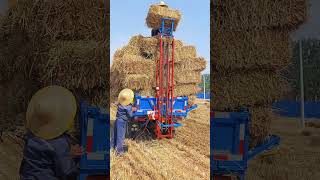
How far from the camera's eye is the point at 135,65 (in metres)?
11.1

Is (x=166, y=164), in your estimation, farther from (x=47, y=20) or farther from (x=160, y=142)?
(x=47, y=20)

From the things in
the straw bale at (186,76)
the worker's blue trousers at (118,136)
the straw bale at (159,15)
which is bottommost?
the worker's blue trousers at (118,136)

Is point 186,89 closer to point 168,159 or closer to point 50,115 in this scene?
point 168,159

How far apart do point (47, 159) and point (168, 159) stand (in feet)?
15.8

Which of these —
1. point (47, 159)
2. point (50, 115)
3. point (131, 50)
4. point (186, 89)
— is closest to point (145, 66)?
point (131, 50)

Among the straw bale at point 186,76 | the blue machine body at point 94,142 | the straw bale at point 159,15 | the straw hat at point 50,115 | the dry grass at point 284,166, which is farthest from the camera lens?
the straw bale at point 186,76

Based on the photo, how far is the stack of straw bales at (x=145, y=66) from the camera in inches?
426

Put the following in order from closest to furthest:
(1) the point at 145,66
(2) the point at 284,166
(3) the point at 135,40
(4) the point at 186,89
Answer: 1. (2) the point at 284,166
2. (1) the point at 145,66
3. (3) the point at 135,40
4. (4) the point at 186,89

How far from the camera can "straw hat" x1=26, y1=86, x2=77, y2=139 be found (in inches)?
113

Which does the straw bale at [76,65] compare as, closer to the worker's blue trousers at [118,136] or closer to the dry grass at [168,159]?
the dry grass at [168,159]

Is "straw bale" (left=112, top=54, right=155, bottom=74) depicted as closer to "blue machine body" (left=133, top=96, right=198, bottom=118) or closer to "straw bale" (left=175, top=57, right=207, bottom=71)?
"straw bale" (left=175, top=57, right=207, bottom=71)

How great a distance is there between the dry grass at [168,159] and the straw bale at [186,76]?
2.04 meters

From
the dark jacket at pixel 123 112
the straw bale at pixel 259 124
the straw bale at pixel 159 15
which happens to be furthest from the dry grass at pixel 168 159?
the straw bale at pixel 159 15

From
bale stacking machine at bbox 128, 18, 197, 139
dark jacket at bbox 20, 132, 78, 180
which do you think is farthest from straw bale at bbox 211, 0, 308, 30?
bale stacking machine at bbox 128, 18, 197, 139
